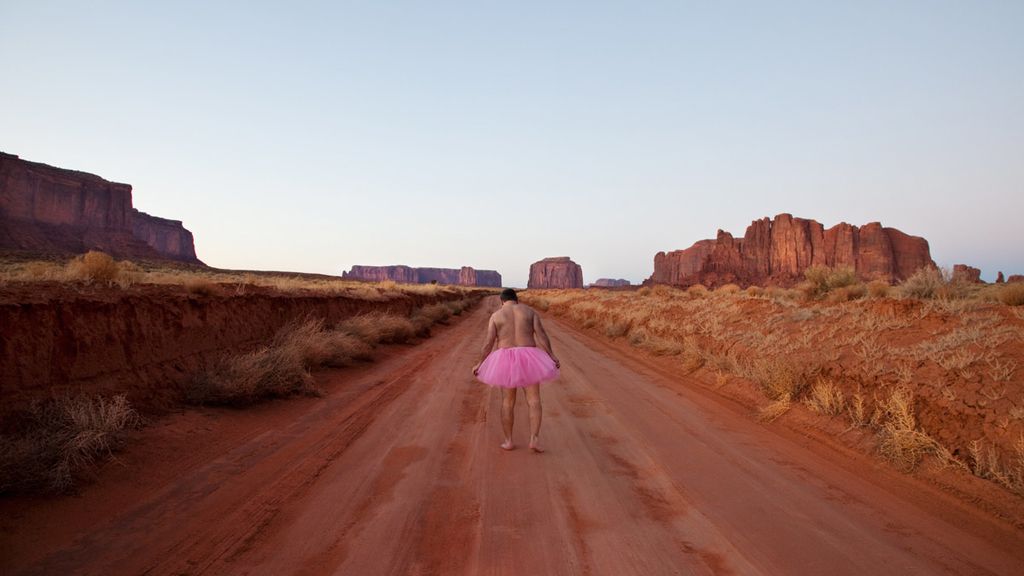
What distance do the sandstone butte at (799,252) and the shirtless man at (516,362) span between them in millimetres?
93863

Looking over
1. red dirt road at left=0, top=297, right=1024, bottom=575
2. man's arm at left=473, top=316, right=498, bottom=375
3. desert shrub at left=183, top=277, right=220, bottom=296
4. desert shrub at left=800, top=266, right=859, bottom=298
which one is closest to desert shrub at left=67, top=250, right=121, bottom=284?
desert shrub at left=183, top=277, right=220, bottom=296

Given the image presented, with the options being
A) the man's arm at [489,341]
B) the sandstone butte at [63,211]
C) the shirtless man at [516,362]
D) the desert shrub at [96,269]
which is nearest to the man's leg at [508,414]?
the shirtless man at [516,362]

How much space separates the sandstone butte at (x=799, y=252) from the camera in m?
95.1

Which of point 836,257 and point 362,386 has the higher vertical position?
point 836,257

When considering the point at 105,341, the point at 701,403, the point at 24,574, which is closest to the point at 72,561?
the point at 24,574

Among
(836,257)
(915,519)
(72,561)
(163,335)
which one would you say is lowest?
(72,561)

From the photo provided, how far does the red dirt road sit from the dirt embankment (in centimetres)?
89

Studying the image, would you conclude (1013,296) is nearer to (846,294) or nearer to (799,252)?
(846,294)

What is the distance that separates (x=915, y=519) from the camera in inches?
172

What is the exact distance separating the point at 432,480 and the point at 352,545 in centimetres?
144

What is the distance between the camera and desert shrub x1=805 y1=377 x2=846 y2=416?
24.0ft

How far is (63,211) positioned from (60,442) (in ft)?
374

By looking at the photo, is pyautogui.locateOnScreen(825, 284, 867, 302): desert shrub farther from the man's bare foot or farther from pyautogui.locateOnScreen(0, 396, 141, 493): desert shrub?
pyautogui.locateOnScreen(0, 396, 141, 493): desert shrub

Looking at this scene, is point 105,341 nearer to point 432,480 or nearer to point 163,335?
point 163,335
